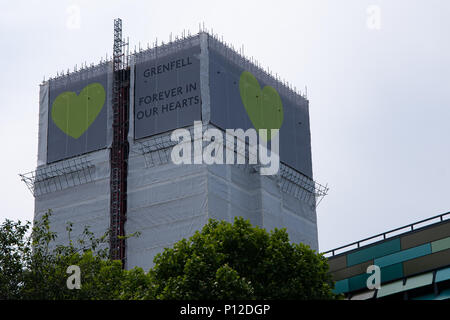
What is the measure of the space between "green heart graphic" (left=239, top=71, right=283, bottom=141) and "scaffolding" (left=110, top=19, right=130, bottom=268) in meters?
12.4

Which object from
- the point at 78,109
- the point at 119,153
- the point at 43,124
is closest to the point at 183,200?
the point at 119,153

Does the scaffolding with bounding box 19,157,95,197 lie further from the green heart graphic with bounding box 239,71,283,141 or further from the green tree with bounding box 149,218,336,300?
the green tree with bounding box 149,218,336,300

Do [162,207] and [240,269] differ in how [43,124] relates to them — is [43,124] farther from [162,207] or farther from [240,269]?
[240,269]

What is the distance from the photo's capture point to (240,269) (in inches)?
1743

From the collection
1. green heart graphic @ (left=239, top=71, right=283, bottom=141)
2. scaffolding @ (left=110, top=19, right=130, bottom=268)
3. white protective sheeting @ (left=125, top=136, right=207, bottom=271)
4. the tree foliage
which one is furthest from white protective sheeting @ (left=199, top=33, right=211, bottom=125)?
the tree foliage

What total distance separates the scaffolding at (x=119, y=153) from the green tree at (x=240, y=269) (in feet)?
125

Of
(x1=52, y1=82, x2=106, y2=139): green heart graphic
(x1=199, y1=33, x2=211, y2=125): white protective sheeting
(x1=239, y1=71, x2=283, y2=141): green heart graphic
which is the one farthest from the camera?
(x1=52, y1=82, x2=106, y2=139): green heart graphic

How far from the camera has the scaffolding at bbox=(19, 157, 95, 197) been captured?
91.2 metres

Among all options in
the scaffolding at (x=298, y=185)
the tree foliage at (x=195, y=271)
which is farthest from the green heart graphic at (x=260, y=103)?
the tree foliage at (x=195, y=271)

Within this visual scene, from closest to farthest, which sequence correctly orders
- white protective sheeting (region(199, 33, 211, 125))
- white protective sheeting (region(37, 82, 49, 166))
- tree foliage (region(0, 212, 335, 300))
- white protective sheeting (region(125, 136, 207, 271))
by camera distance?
tree foliage (region(0, 212, 335, 300)) → white protective sheeting (region(125, 136, 207, 271)) → white protective sheeting (region(199, 33, 211, 125)) → white protective sheeting (region(37, 82, 49, 166))

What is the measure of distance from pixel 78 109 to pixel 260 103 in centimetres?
1917
